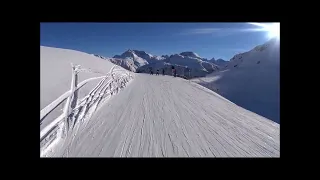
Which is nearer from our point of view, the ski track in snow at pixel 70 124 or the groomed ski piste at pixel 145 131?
the ski track in snow at pixel 70 124

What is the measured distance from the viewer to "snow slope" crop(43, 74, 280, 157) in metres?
3.99

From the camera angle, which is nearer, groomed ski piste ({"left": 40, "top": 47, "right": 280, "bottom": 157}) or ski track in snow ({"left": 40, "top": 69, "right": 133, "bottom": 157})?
ski track in snow ({"left": 40, "top": 69, "right": 133, "bottom": 157})

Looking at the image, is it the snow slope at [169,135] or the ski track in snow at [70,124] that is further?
the snow slope at [169,135]

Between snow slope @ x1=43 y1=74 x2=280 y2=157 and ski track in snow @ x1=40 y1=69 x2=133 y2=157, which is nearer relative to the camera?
ski track in snow @ x1=40 y1=69 x2=133 y2=157

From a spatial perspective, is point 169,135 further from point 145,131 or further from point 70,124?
point 70,124

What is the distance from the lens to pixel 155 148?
13.3ft

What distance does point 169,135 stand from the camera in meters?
4.84

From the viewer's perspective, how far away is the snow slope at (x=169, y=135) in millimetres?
3994

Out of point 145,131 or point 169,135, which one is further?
point 145,131

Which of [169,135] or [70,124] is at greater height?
[70,124]

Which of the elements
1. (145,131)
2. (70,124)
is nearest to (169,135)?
(145,131)
